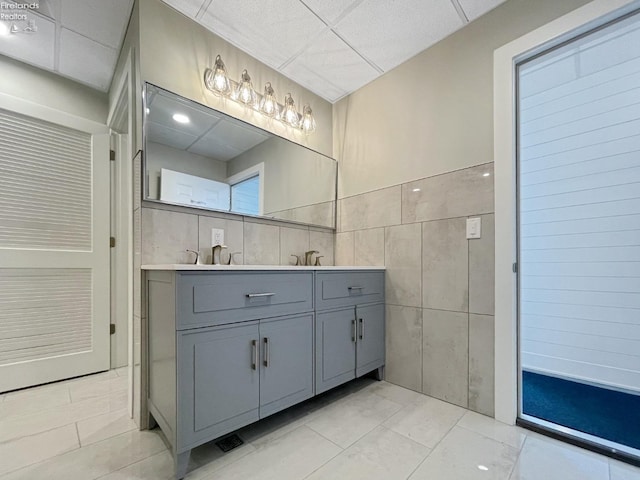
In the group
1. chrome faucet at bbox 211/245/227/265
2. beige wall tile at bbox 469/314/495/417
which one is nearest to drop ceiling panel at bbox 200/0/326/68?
chrome faucet at bbox 211/245/227/265

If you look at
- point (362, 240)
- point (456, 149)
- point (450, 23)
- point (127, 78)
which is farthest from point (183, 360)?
point (450, 23)

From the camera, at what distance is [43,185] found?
2.13 meters

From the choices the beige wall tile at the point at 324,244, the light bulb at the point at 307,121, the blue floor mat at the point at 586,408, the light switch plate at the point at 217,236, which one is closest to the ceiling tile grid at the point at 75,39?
the light bulb at the point at 307,121

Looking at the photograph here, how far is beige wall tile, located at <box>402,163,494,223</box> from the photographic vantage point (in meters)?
1.67

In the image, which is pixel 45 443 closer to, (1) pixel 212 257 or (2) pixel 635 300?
(1) pixel 212 257

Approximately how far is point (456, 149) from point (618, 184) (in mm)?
1311

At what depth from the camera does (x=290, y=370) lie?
148cm

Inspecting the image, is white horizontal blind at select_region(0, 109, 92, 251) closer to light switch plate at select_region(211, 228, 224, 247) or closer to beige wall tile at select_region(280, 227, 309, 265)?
light switch plate at select_region(211, 228, 224, 247)

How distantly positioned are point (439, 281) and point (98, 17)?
2.65 metres

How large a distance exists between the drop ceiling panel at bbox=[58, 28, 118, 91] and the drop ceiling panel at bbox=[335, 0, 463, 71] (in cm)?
167

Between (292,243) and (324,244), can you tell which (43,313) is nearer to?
(292,243)

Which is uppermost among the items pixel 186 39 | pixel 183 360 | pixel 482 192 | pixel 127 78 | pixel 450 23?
pixel 450 23

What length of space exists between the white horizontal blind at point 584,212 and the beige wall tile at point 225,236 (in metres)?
1.99

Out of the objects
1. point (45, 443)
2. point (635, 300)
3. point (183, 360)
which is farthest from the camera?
point (635, 300)
